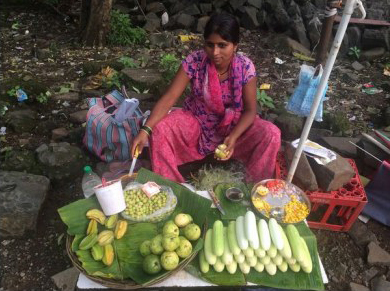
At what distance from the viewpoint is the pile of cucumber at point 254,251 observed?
200cm

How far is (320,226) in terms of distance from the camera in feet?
10.1

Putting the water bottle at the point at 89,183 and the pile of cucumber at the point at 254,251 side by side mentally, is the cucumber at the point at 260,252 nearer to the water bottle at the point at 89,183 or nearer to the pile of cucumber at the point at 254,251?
the pile of cucumber at the point at 254,251

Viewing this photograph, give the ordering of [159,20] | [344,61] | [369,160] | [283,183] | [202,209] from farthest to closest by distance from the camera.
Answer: [159,20]
[344,61]
[369,160]
[283,183]
[202,209]

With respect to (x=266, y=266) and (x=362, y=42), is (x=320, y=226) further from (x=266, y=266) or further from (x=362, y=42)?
(x=362, y=42)

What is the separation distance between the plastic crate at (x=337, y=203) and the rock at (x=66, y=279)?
2.03 m

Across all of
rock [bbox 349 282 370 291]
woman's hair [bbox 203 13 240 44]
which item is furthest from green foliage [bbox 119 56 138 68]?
rock [bbox 349 282 370 291]

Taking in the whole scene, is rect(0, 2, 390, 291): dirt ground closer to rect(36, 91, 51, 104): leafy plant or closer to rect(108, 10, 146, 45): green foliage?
rect(36, 91, 51, 104): leafy plant

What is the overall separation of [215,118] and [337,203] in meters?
1.39

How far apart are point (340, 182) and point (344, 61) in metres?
4.47

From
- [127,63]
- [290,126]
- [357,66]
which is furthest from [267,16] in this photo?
[290,126]

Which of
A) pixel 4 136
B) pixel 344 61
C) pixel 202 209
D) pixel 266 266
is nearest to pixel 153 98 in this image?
pixel 4 136

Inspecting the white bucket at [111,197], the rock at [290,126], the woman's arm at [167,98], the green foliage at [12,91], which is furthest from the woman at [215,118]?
the green foliage at [12,91]

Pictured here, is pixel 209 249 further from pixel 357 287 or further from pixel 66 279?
pixel 357 287

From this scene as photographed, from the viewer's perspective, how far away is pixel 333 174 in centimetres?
271
